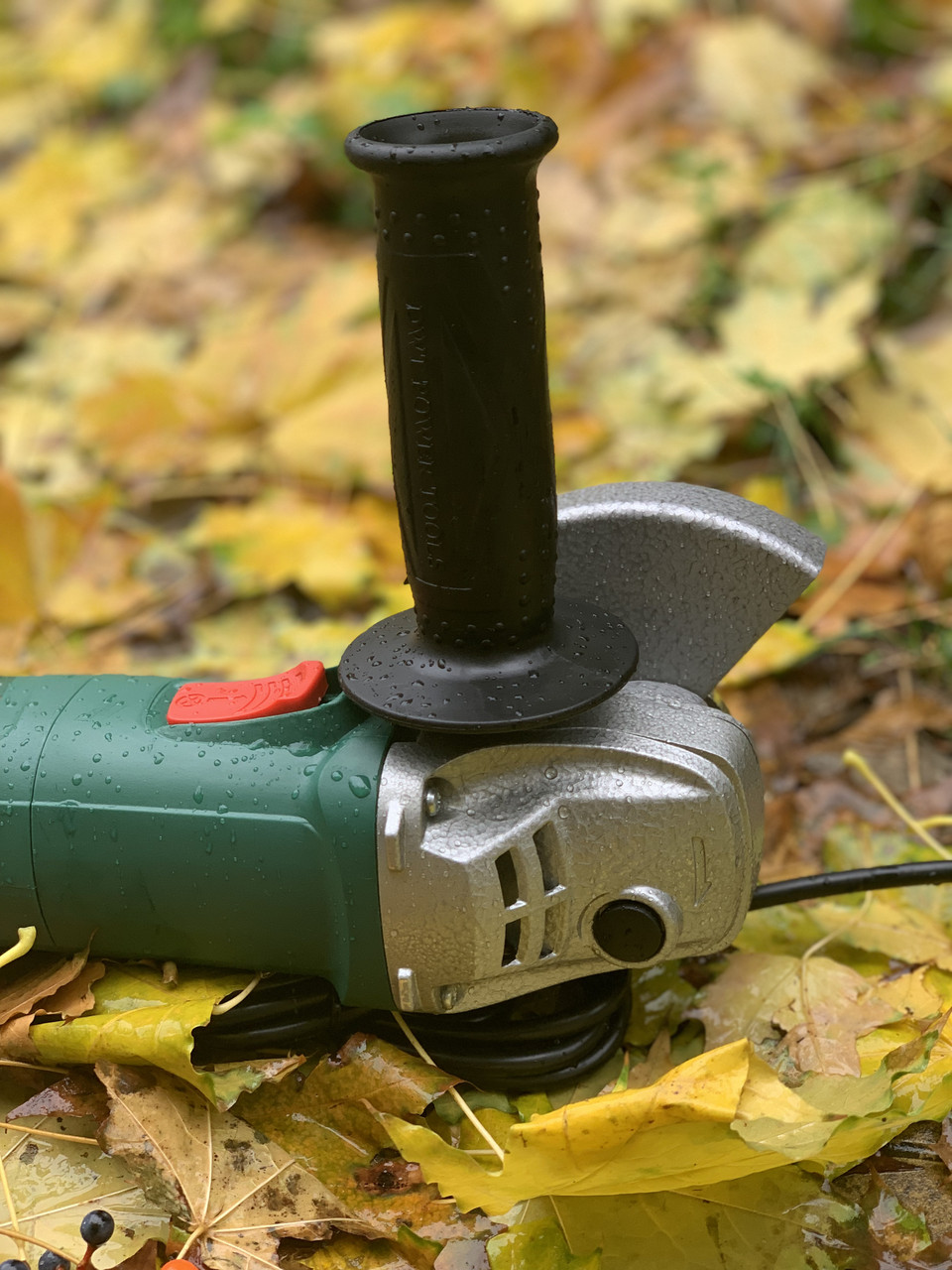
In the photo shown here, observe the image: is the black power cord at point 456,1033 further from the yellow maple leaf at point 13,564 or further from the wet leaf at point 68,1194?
the yellow maple leaf at point 13,564

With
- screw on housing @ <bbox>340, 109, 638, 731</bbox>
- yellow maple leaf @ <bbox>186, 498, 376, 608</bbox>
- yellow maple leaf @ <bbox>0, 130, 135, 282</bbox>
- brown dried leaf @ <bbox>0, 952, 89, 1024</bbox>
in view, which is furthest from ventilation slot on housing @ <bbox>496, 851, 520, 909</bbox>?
yellow maple leaf @ <bbox>0, 130, 135, 282</bbox>

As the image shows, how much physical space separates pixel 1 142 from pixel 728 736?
3.28 meters

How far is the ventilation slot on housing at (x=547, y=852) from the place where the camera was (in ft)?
3.39

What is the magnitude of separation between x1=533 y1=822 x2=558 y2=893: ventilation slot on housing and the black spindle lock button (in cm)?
4

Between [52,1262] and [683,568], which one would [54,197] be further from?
[52,1262]

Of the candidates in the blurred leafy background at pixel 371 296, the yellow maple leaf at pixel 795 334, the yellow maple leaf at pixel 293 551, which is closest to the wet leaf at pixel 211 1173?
the blurred leafy background at pixel 371 296

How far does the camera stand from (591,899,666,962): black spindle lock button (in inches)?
40.9

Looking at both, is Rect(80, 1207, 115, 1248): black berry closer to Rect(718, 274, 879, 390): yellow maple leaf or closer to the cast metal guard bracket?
the cast metal guard bracket

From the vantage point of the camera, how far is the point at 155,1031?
106 cm

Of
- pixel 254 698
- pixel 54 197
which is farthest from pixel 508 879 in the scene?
pixel 54 197

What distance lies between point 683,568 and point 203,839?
450 millimetres

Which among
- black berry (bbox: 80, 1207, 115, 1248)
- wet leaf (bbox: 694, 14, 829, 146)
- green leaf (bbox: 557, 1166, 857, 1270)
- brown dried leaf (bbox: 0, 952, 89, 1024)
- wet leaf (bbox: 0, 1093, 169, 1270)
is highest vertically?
wet leaf (bbox: 694, 14, 829, 146)

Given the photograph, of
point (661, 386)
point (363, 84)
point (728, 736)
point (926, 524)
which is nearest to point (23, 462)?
point (661, 386)

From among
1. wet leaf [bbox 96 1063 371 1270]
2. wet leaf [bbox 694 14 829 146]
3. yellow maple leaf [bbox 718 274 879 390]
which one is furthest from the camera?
wet leaf [bbox 694 14 829 146]
